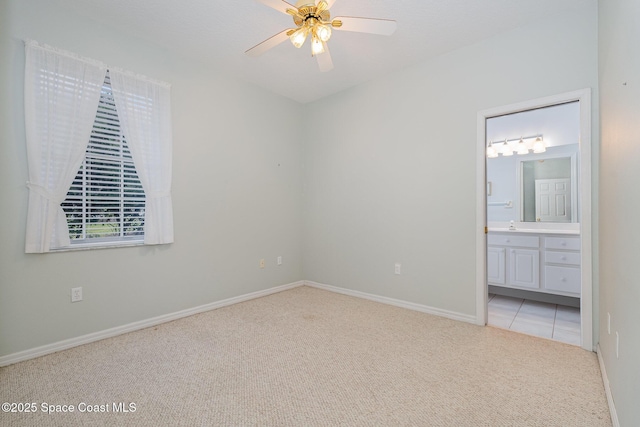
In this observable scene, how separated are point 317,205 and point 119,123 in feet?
8.13

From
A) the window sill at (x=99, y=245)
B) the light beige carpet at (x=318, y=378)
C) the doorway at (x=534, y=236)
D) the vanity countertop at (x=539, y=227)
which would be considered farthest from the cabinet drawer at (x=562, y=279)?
the window sill at (x=99, y=245)

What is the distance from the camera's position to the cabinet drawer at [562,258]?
3.36 m

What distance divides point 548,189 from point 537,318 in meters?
1.87

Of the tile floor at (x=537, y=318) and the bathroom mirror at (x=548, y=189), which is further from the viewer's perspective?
the bathroom mirror at (x=548, y=189)

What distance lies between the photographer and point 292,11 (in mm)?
1910

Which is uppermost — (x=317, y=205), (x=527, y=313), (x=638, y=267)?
(x=317, y=205)

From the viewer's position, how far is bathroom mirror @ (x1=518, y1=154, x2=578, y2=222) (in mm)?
3770

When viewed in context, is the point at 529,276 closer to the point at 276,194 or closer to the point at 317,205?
the point at 317,205

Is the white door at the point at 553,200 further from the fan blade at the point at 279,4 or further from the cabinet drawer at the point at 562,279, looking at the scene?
the fan blade at the point at 279,4

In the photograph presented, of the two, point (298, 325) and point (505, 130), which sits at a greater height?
point (505, 130)

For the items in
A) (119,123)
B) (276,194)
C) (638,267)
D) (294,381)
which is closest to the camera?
(638,267)

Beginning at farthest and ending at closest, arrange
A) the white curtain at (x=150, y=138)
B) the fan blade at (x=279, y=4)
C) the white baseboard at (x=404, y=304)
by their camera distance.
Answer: the white baseboard at (x=404, y=304), the white curtain at (x=150, y=138), the fan blade at (x=279, y=4)

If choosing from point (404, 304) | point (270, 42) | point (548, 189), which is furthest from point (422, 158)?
point (548, 189)

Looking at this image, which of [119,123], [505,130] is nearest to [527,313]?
[505,130]
